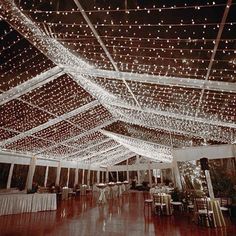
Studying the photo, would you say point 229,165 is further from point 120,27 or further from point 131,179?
point 131,179

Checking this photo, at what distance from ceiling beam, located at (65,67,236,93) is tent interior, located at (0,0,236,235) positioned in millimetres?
20

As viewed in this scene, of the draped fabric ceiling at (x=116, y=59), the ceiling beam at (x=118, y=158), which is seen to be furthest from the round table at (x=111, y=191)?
the draped fabric ceiling at (x=116, y=59)

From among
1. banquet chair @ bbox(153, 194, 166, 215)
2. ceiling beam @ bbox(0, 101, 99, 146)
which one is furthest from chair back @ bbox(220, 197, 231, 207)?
ceiling beam @ bbox(0, 101, 99, 146)

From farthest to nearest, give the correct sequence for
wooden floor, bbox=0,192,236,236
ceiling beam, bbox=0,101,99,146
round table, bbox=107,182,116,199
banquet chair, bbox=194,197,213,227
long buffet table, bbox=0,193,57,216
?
round table, bbox=107,182,116,199
ceiling beam, bbox=0,101,99,146
long buffet table, bbox=0,193,57,216
banquet chair, bbox=194,197,213,227
wooden floor, bbox=0,192,236,236

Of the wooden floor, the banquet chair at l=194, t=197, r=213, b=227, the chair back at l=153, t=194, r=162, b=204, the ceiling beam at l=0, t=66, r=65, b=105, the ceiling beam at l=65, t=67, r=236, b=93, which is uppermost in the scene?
the ceiling beam at l=0, t=66, r=65, b=105

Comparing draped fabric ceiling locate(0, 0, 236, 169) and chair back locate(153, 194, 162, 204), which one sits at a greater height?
draped fabric ceiling locate(0, 0, 236, 169)

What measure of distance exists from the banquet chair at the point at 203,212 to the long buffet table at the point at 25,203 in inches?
225

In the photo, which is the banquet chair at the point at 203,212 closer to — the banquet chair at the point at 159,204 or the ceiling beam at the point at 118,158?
the banquet chair at the point at 159,204

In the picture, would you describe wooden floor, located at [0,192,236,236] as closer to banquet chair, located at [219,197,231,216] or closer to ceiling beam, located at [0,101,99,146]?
banquet chair, located at [219,197,231,216]

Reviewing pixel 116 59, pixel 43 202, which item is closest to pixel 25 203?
pixel 43 202

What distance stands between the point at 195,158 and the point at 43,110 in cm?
728

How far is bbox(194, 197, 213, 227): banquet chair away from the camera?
565cm

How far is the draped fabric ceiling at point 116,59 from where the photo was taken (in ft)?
8.63

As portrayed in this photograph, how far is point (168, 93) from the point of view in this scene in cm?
506
